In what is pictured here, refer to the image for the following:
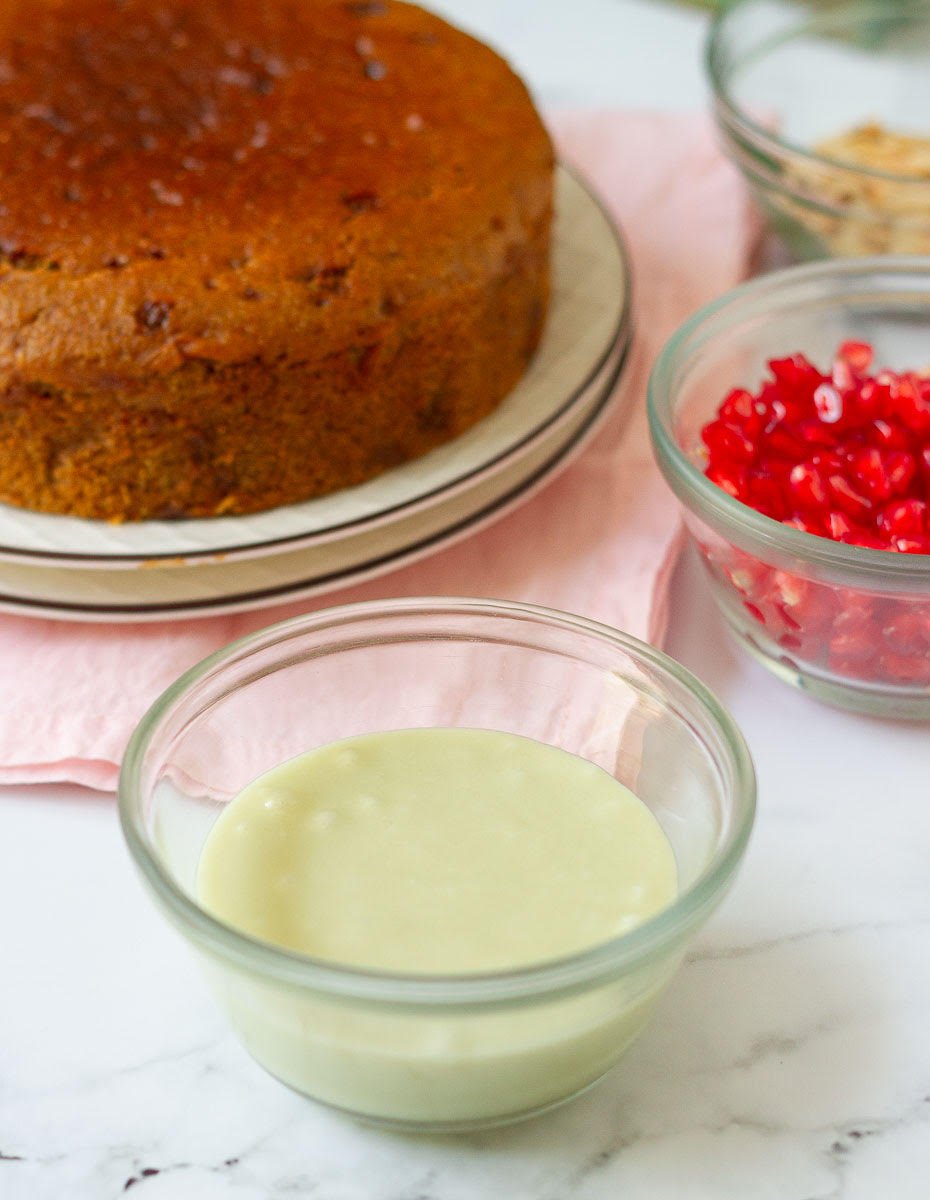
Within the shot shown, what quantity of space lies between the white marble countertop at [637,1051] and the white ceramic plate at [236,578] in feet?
0.64

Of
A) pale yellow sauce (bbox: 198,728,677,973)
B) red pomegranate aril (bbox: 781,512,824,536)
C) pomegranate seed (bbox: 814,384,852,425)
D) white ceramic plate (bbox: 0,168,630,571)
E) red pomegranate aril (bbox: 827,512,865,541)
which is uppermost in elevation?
pomegranate seed (bbox: 814,384,852,425)

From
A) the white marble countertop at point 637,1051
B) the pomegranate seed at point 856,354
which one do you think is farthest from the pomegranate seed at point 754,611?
the pomegranate seed at point 856,354

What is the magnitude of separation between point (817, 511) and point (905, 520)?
0.25ft

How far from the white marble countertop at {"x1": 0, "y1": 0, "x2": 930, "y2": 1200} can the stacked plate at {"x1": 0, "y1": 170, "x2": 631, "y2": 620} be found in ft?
0.70

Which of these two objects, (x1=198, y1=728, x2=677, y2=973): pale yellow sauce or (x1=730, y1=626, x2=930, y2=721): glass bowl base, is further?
(x1=730, y1=626, x2=930, y2=721): glass bowl base

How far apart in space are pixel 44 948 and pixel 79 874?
8 cm

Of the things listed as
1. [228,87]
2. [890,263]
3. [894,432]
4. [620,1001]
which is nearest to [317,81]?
[228,87]

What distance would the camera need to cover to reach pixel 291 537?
139 centimetres

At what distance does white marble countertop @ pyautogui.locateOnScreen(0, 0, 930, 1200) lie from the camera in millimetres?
978

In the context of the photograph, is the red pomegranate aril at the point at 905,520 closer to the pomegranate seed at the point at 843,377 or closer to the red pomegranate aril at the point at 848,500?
the red pomegranate aril at the point at 848,500

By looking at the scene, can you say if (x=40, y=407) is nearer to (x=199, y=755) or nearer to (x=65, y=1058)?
(x=199, y=755)

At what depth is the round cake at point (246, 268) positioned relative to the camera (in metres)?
1.37

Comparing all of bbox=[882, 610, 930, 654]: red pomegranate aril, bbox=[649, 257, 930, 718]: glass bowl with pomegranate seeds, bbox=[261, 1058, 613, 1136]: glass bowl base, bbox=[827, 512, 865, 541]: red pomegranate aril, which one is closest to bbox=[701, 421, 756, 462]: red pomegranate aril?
bbox=[649, 257, 930, 718]: glass bowl with pomegranate seeds

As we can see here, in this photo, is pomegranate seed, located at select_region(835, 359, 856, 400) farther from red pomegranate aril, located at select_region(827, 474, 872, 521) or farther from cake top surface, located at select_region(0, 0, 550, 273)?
cake top surface, located at select_region(0, 0, 550, 273)
